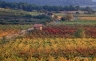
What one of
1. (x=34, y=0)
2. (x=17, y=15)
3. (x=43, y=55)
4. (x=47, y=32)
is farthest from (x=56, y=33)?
(x=34, y=0)

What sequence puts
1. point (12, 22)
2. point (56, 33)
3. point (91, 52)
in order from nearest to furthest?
point (91, 52)
point (56, 33)
point (12, 22)

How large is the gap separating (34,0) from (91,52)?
165m

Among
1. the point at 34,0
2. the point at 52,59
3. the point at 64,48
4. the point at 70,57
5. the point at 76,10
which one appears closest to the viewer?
the point at 52,59

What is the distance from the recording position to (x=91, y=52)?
24938 millimetres

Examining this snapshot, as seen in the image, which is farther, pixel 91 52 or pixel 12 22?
pixel 12 22

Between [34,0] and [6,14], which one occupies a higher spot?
[6,14]

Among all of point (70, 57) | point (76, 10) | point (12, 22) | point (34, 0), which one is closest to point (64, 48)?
point (70, 57)

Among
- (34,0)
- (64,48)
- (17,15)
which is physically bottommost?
(34,0)

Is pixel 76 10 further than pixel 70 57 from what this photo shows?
Yes

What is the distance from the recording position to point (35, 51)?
82.0ft

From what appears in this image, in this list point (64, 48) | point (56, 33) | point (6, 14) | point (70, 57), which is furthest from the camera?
point (6, 14)

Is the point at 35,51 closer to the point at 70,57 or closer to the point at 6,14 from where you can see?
the point at 70,57

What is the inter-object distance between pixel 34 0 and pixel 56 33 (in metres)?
150

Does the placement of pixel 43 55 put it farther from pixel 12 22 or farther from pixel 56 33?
pixel 12 22
